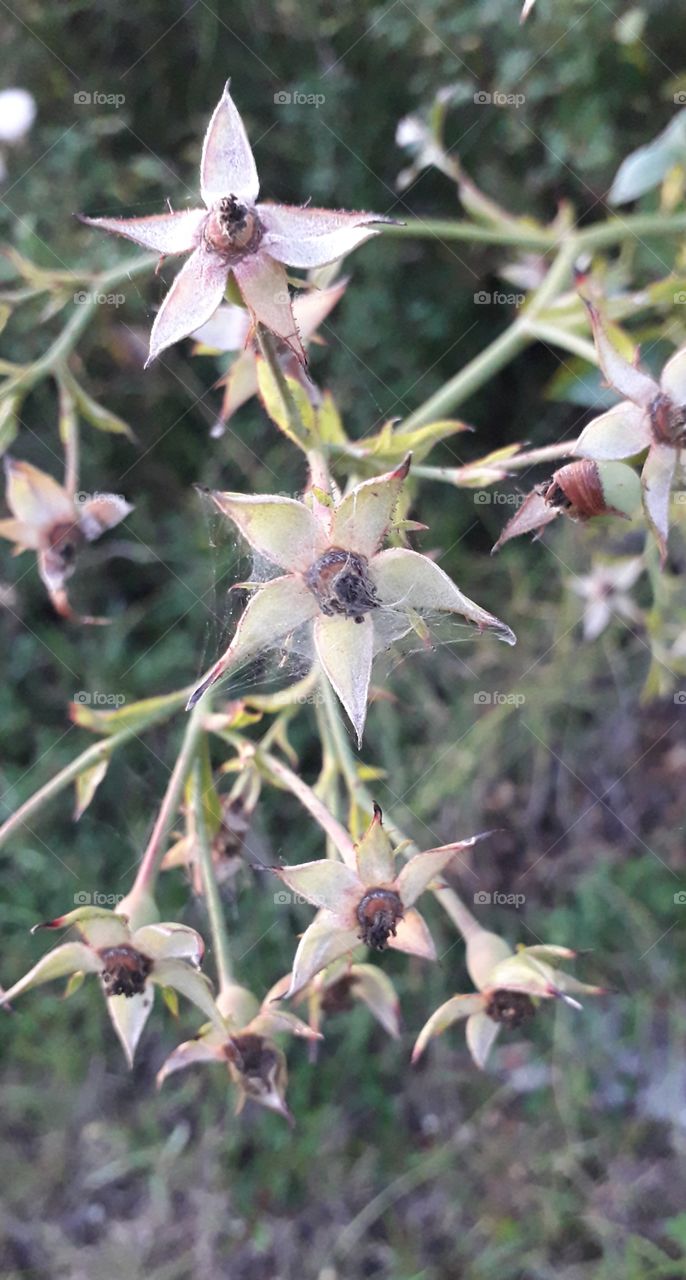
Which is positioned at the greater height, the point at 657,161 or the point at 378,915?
the point at 657,161

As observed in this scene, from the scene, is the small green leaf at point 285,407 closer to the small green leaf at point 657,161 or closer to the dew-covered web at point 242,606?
the dew-covered web at point 242,606

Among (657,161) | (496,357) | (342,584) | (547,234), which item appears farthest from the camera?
(547,234)

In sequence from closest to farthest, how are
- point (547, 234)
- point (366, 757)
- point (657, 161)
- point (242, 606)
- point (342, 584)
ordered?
Answer: point (342, 584)
point (242, 606)
point (657, 161)
point (547, 234)
point (366, 757)

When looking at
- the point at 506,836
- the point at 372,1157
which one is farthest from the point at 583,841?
the point at 372,1157

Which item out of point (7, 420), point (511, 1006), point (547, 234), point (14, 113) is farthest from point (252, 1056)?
point (14, 113)

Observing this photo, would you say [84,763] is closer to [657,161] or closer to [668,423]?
[668,423]

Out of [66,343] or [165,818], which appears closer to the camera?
[165,818]

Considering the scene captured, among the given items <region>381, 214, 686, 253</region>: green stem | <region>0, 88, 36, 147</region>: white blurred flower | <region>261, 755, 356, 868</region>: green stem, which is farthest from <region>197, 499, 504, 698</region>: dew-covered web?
<region>0, 88, 36, 147</region>: white blurred flower

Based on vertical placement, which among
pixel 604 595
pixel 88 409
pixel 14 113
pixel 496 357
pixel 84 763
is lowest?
pixel 604 595
